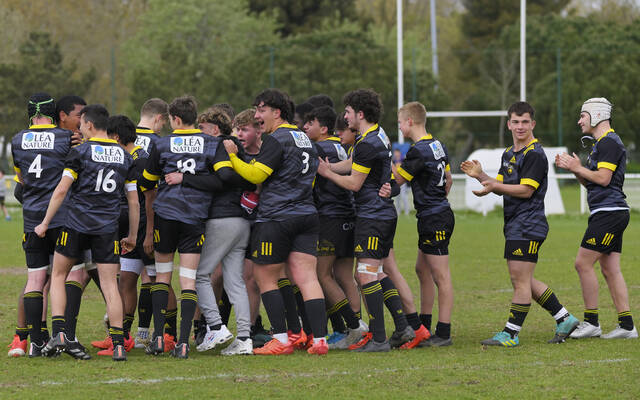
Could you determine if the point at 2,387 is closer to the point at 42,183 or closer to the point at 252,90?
the point at 42,183

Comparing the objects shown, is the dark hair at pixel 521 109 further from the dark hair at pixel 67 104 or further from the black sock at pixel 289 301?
the dark hair at pixel 67 104

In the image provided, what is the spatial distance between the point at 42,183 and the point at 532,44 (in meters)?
48.6

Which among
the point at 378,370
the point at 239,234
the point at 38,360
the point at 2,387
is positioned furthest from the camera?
the point at 239,234

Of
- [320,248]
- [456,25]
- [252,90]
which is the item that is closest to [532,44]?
[456,25]

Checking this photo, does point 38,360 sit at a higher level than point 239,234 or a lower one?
lower

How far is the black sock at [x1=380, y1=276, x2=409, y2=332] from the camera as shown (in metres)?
7.77

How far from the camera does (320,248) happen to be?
8.12m

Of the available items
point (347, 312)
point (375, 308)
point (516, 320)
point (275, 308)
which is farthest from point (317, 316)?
point (516, 320)

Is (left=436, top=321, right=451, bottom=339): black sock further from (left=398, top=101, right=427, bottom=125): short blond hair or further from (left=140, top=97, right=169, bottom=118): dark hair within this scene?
(left=140, top=97, right=169, bottom=118): dark hair

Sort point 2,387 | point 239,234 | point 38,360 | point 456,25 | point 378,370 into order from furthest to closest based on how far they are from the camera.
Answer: point 456,25 → point 239,234 → point 38,360 → point 378,370 → point 2,387

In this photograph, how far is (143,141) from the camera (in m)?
8.05

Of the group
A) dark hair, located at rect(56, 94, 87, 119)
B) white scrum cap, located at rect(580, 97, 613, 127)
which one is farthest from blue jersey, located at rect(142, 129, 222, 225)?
white scrum cap, located at rect(580, 97, 613, 127)

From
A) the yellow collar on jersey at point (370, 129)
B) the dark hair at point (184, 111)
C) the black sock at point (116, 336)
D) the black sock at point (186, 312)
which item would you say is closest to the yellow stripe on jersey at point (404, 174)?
the yellow collar on jersey at point (370, 129)

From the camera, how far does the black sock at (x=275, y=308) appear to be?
24.6ft
